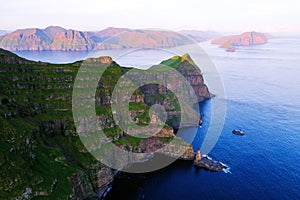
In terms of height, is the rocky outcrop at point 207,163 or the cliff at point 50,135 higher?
the cliff at point 50,135

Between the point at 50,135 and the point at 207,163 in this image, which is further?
the point at 207,163

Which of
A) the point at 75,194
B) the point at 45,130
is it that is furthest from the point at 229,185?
the point at 45,130

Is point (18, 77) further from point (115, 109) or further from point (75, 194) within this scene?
point (75, 194)

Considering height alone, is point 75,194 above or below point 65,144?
below

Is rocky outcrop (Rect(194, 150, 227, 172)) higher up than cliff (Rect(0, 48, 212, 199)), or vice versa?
cliff (Rect(0, 48, 212, 199))

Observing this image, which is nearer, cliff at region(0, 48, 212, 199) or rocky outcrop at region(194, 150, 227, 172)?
cliff at region(0, 48, 212, 199)

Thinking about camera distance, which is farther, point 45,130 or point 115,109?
point 115,109

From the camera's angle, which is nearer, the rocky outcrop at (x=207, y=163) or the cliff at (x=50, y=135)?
the cliff at (x=50, y=135)

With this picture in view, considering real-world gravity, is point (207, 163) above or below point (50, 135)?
below
